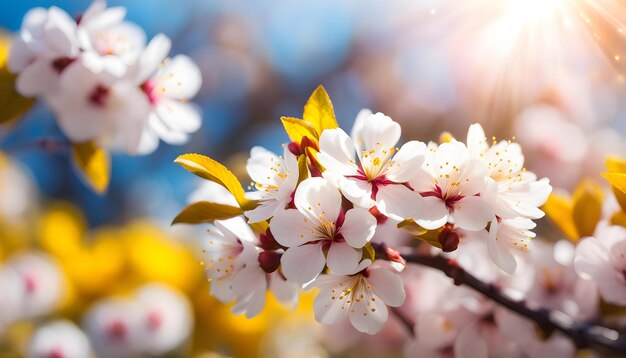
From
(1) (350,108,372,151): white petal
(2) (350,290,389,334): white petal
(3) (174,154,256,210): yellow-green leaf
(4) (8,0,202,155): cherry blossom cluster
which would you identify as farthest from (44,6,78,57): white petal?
(2) (350,290,389,334): white petal

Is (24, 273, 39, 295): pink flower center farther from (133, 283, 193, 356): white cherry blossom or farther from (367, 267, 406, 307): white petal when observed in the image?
(367, 267, 406, 307): white petal

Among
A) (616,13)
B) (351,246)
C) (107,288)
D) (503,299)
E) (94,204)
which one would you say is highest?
(616,13)

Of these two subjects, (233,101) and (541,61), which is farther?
(233,101)

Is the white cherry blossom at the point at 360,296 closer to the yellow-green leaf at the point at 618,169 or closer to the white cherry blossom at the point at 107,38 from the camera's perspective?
the yellow-green leaf at the point at 618,169

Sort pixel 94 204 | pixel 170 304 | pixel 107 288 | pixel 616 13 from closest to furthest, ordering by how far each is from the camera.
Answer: pixel 616 13, pixel 170 304, pixel 107 288, pixel 94 204

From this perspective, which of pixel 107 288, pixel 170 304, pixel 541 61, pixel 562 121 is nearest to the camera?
pixel 170 304

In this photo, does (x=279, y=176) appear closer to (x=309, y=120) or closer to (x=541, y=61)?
(x=309, y=120)

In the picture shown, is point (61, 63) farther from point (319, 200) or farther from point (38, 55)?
point (319, 200)

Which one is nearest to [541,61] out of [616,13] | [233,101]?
[616,13]
